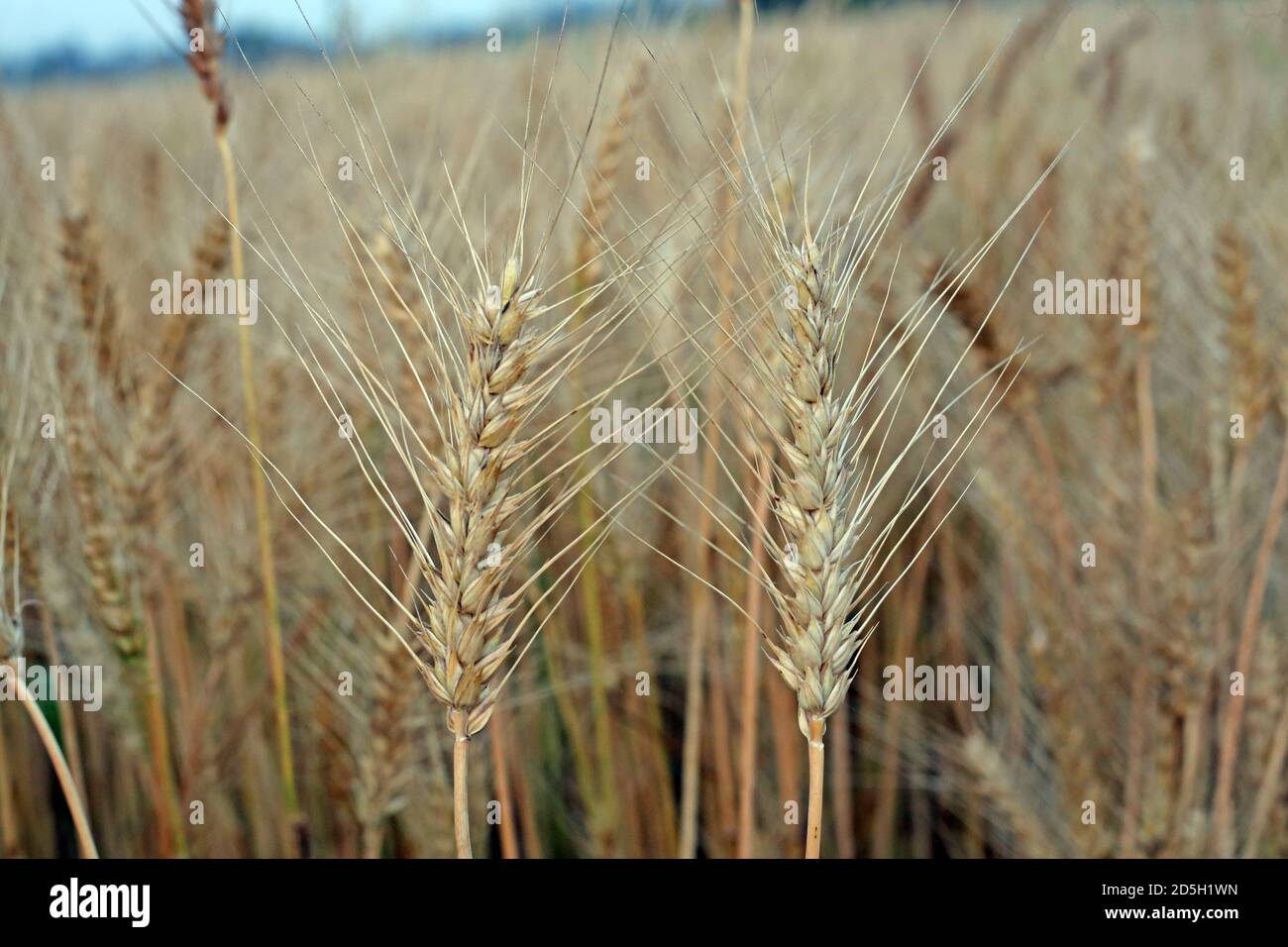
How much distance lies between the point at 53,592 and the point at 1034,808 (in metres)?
1.73

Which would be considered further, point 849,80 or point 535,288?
point 849,80

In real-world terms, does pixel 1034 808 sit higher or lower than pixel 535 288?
lower

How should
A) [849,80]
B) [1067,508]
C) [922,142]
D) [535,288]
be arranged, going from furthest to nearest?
[849,80], [922,142], [1067,508], [535,288]

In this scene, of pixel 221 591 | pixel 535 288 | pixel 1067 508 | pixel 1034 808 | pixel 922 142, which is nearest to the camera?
pixel 535 288

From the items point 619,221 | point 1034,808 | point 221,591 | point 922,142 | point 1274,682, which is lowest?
point 1034,808

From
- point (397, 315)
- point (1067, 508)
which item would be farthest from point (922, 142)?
point (397, 315)

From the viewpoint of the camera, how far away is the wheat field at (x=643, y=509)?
129cm

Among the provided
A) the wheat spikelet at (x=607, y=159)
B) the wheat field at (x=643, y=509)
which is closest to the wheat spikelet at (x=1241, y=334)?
the wheat field at (x=643, y=509)

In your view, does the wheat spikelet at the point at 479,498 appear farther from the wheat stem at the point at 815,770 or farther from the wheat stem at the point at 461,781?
the wheat stem at the point at 815,770

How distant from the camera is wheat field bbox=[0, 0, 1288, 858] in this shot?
4.22 ft

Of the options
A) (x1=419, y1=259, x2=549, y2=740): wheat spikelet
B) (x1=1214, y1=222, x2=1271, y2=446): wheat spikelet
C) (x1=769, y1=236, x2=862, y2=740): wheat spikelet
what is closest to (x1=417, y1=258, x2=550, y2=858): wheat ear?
(x1=419, y1=259, x2=549, y2=740): wheat spikelet

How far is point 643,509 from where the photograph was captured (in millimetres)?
1948

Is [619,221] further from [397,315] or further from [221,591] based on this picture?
[221,591]

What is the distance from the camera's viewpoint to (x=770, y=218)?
3.35 ft
